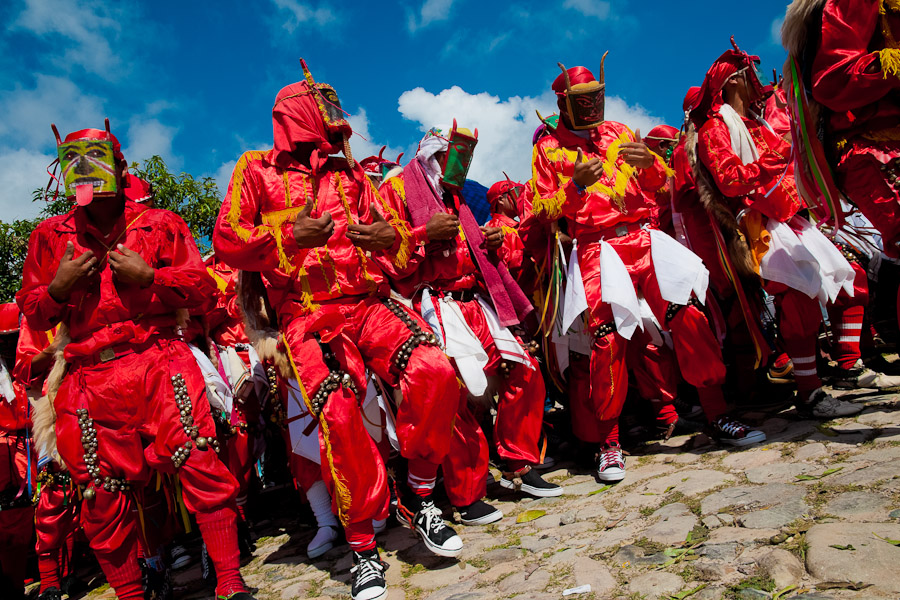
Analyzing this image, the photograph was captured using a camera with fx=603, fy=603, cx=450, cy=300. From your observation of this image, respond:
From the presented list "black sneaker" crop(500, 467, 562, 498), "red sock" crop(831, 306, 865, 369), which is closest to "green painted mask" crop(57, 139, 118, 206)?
"black sneaker" crop(500, 467, 562, 498)

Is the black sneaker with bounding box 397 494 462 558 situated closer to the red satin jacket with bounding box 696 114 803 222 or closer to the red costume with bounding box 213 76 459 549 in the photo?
the red costume with bounding box 213 76 459 549

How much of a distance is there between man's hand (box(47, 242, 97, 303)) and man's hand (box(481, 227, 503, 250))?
226 cm

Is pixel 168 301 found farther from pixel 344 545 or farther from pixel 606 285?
pixel 606 285

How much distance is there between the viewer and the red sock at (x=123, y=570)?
3.02 metres

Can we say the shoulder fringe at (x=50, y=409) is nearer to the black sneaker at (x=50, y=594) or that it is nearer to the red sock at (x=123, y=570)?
the red sock at (x=123, y=570)

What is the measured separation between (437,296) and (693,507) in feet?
6.32

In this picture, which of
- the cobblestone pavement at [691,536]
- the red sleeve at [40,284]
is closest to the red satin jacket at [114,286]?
the red sleeve at [40,284]

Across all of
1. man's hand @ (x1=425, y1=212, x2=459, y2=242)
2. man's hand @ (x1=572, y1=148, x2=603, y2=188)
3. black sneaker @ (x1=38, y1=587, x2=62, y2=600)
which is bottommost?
black sneaker @ (x1=38, y1=587, x2=62, y2=600)

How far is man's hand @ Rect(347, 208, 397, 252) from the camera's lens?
10.7ft

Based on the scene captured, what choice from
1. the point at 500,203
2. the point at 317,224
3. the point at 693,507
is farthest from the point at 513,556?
the point at 500,203

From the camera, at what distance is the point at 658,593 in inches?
80.7

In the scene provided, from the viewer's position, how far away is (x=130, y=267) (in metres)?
3.09

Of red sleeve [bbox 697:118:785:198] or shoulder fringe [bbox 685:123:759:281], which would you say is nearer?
red sleeve [bbox 697:118:785:198]

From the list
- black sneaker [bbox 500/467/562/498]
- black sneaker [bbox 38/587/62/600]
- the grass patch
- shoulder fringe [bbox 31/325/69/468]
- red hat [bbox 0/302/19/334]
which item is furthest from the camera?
red hat [bbox 0/302/19/334]
